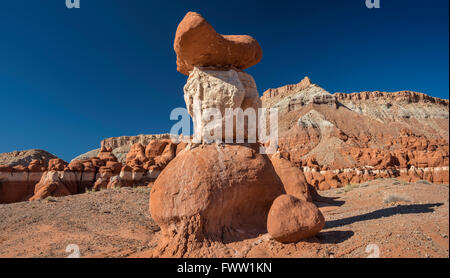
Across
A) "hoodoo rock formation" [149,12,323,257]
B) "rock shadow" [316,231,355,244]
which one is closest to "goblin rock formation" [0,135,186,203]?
"hoodoo rock formation" [149,12,323,257]

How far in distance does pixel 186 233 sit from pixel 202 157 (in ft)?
4.60

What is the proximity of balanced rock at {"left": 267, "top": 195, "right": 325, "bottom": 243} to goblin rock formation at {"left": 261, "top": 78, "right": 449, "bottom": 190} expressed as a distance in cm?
216

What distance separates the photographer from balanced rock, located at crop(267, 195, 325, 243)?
4.08 m

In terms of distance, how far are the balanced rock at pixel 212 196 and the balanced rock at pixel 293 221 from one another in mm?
732

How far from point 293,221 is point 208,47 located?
381 cm

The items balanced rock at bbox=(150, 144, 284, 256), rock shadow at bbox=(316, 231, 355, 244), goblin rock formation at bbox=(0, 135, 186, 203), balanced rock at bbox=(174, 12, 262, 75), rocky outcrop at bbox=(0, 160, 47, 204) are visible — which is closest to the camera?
rock shadow at bbox=(316, 231, 355, 244)

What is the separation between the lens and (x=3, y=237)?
274 inches

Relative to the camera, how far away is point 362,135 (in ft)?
152

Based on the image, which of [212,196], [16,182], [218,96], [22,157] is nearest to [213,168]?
[212,196]

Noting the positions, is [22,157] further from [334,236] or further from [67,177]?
[334,236]

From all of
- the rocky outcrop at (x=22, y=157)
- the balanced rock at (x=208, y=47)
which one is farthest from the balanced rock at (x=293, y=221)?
the rocky outcrop at (x=22, y=157)

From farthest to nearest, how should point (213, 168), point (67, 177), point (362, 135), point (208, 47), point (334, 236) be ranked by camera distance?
point (362, 135) < point (67, 177) < point (208, 47) < point (213, 168) < point (334, 236)

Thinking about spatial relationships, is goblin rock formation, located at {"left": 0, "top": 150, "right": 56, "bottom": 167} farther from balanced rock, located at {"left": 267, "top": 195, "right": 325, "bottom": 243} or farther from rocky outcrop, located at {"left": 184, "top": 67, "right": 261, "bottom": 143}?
balanced rock, located at {"left": 267, "top": 195, "right": 325, "bottom": 243}

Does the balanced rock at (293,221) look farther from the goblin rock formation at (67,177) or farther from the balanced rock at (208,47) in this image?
the goblin rock formation at (67,177)
